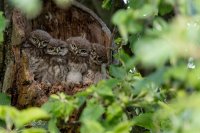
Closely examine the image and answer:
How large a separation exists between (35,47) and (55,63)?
15 centimetres

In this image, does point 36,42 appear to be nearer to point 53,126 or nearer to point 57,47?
point 57,47

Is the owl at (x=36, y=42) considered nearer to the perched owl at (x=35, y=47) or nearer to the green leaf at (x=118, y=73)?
the perched owl at (x=35, y=47)

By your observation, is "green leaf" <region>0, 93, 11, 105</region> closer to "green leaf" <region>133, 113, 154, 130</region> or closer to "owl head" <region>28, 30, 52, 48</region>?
"owl head" <region>28, 30, 52, 48</region>

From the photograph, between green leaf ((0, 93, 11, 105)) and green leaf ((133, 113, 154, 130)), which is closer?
green leaf ((133, 113, 154, 130))

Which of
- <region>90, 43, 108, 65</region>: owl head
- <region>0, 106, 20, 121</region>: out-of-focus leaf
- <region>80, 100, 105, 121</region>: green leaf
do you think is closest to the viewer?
<region>0, 106, 20, 121</region>: out-of-focus leaf

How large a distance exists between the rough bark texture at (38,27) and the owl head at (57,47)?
127 mm

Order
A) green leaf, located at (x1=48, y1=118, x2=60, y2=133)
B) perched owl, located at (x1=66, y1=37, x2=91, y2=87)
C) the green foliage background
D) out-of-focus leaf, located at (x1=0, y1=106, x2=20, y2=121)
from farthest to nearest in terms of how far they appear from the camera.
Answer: perched owl, located at (x1=66, y1=37, x2=91, y2=87), green leaf, located at (x1=48, y1=118, x2=60, y2=133), out-of-focus leaf, located at (x1=0, y1=106, x2=20, y2=121), the green foliage background

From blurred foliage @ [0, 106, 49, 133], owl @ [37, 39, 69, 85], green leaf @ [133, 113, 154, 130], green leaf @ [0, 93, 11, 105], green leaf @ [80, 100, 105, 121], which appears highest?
owl @ [37, 39, 69, 85]

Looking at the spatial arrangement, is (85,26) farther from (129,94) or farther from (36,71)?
(129,94)

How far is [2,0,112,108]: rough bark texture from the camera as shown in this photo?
2.66 meters

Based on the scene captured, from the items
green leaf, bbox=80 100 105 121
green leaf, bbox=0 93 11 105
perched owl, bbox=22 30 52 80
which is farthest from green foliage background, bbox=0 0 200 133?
perched owl, bbox=22 30 52 80

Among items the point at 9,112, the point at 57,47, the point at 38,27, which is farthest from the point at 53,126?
the point at 38,27

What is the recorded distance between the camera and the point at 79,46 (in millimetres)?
3002

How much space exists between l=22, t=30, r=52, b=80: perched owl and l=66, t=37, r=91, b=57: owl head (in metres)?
0.13
